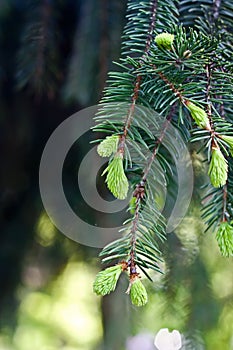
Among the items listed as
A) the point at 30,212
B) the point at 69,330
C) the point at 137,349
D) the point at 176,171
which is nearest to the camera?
the point at 176,171

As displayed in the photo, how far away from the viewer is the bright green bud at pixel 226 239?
0.35m

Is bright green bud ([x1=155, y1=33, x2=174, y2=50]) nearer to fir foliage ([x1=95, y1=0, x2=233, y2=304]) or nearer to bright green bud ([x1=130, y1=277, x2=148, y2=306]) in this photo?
fir foliage ([x1=95, y1=0, x2=233, y2=304])

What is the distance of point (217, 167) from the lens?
1.06 ft

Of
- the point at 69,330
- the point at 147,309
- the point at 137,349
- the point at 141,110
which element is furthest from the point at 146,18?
the point at 69,330

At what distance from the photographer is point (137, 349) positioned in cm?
82

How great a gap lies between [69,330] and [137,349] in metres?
0.79

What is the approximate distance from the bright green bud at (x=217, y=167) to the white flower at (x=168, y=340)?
0.32 metres

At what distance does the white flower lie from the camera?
0.59 meters

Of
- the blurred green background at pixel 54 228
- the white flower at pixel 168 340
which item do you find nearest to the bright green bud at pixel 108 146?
the blurred green background at pixel 54 228

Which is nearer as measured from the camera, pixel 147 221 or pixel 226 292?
pixel 147 221

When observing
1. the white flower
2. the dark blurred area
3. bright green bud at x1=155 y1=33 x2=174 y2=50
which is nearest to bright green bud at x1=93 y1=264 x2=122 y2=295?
bright green bud at x1=155 y1=33 x2=174 y2=50

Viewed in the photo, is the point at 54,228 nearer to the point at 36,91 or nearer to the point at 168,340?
the point at 36,91

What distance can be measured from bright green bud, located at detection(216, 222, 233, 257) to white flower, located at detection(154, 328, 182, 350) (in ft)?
0.88

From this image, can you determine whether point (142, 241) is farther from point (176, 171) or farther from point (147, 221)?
point (176, 171)
